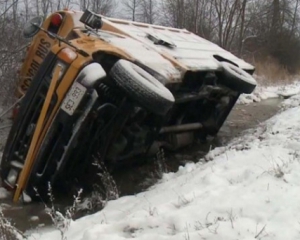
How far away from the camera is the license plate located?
13.2ft

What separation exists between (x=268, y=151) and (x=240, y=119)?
490cm

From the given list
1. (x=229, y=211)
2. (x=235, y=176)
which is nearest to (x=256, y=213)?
(x=229, y=211)

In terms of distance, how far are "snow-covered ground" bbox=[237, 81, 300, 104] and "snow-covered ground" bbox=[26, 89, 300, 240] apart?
790 centimetres

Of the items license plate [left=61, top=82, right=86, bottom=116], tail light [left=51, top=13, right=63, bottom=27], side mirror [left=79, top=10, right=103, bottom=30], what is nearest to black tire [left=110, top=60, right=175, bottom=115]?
license plate [left=61, top=82, right=86, bottom=116]

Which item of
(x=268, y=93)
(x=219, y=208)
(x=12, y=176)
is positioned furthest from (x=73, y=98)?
(x=268, y=93)

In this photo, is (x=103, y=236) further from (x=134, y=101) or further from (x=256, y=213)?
(x=134, y=101)

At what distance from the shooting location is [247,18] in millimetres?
24422

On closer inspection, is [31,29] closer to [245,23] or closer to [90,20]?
[90,20]

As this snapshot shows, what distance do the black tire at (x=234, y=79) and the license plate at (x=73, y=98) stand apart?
218 centimetres

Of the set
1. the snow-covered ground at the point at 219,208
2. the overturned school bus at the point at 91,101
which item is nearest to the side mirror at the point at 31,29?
the overturned school bus at the point at 91,101

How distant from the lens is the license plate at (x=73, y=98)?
402 centimetres

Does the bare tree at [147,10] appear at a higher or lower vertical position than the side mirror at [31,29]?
lower

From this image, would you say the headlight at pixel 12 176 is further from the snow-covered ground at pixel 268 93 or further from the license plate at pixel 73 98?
the snow-covered ground at pixel 268 93

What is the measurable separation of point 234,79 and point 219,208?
2.90m
